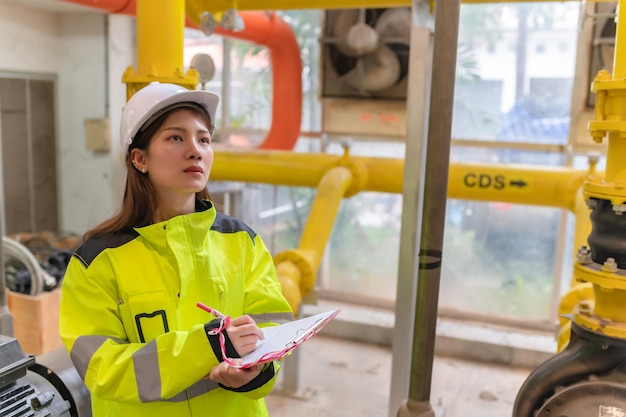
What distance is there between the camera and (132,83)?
1.77 m

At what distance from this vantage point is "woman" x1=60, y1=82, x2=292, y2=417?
3.24ft

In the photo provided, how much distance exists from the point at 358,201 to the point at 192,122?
3.27 meters

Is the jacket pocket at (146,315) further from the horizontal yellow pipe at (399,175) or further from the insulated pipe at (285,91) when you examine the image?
the insulated pipe at (285,91)

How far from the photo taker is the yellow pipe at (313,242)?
2.12 meters

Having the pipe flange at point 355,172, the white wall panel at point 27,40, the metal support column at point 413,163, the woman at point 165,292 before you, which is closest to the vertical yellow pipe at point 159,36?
the woman at point 165,292

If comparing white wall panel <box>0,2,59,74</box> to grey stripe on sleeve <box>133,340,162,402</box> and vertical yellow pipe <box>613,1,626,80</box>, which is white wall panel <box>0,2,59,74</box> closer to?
grey stripe on sleeve <box>133,340,162,402</box>

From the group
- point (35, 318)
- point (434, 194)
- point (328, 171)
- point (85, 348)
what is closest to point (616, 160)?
point (434, 194)

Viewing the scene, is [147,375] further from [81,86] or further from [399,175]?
[81,86]

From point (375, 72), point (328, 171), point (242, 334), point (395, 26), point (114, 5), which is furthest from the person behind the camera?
point (375, 72)

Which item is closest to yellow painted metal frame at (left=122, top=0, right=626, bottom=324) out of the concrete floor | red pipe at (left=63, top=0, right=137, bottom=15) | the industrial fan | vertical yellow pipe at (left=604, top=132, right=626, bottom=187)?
vertical yellow pipe at (left=604, top=132, right=626, bottom=187)

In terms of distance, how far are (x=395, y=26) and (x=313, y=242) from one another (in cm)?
200

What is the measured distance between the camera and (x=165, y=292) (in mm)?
1088

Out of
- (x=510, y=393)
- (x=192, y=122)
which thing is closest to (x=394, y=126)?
(x=510, y=393)

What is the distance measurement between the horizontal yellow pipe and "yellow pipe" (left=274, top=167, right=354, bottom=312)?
0.14 meters
